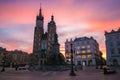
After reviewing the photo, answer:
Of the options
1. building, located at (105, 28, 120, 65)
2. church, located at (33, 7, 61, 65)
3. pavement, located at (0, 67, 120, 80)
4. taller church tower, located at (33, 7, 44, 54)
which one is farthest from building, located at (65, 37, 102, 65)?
pavement, located at (0, 67, 120, 80)

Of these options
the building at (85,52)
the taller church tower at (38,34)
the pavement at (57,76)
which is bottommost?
the pavement at (57,76)

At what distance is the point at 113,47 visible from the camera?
2351 inches

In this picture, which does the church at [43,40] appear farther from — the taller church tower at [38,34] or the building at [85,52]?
the building at [85,52]

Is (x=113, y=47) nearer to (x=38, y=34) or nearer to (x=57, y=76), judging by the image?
(x=57, y=76)

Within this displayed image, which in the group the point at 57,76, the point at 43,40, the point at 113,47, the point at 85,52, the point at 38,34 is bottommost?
the point at 57,76

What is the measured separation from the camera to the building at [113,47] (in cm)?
5838

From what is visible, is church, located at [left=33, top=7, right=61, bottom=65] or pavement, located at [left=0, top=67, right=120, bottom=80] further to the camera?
church, located at [left=33, top=7, right=61, bottom=65]

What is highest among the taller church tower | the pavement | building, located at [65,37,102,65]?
the taller church tower

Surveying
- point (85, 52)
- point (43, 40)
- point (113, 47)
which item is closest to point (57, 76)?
point (113, 47)

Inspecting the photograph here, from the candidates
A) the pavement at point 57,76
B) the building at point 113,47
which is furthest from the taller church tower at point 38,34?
the pavement at point 57,76

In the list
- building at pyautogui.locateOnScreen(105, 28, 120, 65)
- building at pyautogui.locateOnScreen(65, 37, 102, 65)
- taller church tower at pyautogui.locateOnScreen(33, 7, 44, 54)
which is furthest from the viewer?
taller church tower at pyautogui.locateOnScreen(33, 7, 44, 54)

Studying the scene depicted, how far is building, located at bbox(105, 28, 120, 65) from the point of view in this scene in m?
58.4

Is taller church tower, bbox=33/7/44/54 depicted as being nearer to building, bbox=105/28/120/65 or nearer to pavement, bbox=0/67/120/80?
building, bbox=105/28/120/65

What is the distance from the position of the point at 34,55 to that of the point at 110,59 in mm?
53601
